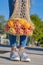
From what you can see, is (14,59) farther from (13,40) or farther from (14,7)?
(14,7)

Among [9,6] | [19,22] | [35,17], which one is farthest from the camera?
[35,17]

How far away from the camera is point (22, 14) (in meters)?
2.56

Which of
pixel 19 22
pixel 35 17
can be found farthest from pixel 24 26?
pixel 35 17

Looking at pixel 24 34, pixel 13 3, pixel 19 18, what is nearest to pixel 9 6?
pixel 13 3

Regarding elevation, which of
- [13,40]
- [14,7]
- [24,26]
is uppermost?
[14,7]

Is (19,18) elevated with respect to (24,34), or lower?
elevated

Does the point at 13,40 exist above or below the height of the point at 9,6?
below

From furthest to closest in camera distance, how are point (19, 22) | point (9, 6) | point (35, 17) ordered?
point (35, 17) < point (9, 6) < point (19, 22)

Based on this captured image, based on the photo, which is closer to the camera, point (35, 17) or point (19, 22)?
A: point (19, 22)

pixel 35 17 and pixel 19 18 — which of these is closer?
pixel 19 18

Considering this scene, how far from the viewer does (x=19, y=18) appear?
2.54m

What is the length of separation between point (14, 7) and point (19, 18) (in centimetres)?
15

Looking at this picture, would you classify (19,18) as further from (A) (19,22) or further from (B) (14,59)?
(B) (14,59)

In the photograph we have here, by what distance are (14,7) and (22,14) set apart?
130 mm
